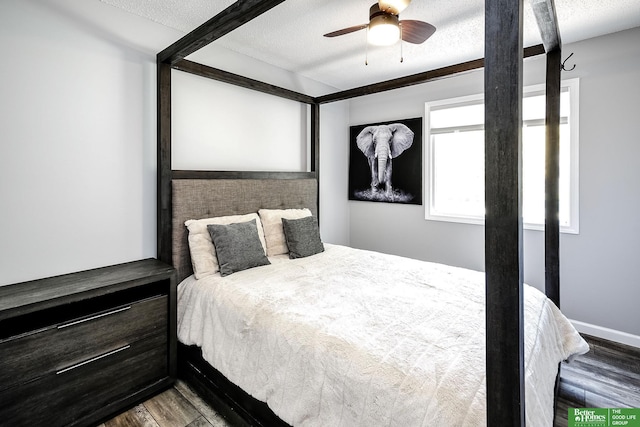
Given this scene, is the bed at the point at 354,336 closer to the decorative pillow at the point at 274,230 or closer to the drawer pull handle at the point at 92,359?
the decorative pillow at the point at 274,230

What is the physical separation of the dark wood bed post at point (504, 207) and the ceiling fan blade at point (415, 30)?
1.22 metres

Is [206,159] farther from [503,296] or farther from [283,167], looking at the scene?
[503,296]

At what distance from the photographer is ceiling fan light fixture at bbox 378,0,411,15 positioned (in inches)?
72.1

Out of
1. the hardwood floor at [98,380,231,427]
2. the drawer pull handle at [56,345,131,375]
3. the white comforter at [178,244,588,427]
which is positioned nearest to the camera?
the white comforter at [178,244,588,427]

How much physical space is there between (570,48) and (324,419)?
11.7 ft

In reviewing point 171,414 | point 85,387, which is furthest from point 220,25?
point 171,414

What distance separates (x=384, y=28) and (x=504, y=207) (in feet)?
4.97

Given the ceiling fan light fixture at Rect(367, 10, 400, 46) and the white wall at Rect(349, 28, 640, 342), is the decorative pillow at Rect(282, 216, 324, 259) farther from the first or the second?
the white wall at Rect(349, 28, 640, 342)

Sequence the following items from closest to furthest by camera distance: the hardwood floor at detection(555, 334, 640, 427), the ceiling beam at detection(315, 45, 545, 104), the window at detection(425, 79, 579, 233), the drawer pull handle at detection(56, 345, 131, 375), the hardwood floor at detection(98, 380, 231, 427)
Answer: the drawer pull handle at detection(56, 345, 131, 375) → the hardwood floor at detection(98, 380, 231, 427) → the hardwood floor at detection(555, 334, 640, 427) → the ceiling beam at detection(315, 45, 545, 104) → the window at detection(425, 79, 579, 233)

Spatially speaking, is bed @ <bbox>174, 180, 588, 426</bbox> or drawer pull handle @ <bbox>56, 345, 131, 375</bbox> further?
drawer pull handle @ <bbox>56, 345, 131, 375</bbox>

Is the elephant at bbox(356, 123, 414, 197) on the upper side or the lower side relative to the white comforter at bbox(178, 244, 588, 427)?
upper

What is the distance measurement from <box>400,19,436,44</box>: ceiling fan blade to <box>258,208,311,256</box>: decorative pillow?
71.3 inches

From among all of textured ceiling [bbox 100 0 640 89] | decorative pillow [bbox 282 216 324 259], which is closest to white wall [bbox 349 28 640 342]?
textured ceiling [bbox 100 0 640 89]

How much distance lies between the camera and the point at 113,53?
232 cm
